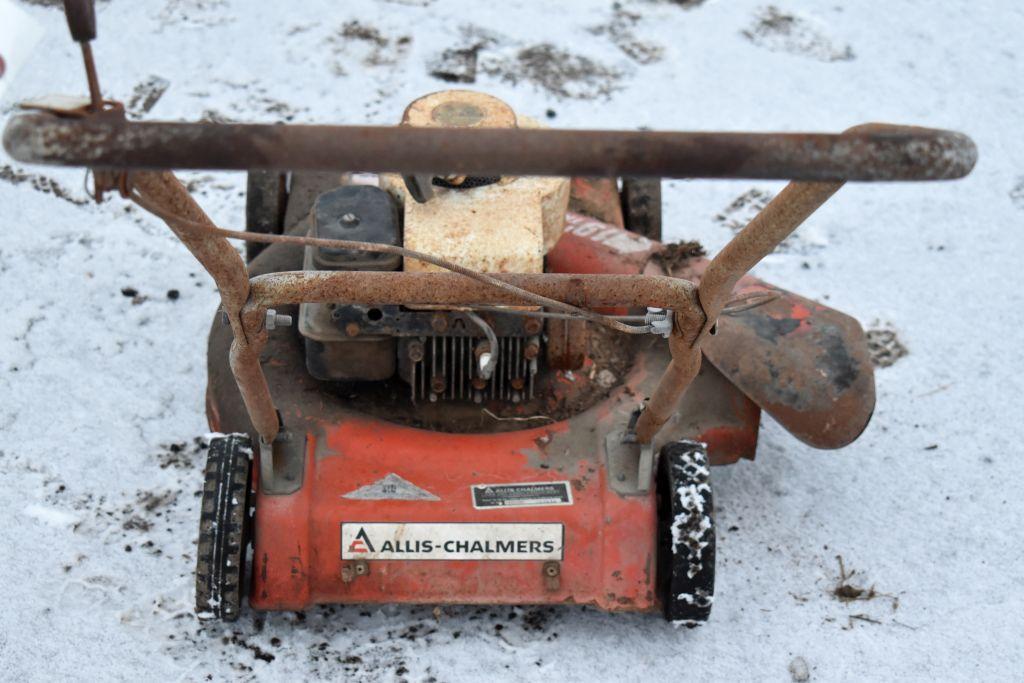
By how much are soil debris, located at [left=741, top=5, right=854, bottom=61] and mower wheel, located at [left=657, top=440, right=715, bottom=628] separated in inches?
84.4

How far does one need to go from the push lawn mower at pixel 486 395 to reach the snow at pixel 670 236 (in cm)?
15

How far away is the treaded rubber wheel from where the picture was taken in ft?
7.48

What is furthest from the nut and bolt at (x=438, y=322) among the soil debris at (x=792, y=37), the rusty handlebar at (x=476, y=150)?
the soil debris at (x=792, y=37)

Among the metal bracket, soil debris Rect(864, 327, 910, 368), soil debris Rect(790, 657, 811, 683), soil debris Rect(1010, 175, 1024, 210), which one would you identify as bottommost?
soil debris Rect(790, 657, 811, 683)

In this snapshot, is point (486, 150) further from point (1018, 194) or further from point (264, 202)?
point (1018, 194)

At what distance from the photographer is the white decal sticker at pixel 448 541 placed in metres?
2.33

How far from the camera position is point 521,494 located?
93.3 inches

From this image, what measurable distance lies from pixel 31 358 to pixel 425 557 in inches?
47.3

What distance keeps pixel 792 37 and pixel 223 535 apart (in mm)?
2742

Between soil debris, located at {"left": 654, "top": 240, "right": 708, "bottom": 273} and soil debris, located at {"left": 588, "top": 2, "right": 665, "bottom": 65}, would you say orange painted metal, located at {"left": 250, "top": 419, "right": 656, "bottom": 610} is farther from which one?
soil debris, located at {"left": 588, "top": 2, "right": 665, "bottom": 65}

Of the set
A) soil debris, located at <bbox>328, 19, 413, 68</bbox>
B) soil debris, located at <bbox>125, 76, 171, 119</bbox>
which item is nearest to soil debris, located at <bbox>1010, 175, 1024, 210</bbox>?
soil debris, located at <bbox>328, 19, 413, 68</bbox>

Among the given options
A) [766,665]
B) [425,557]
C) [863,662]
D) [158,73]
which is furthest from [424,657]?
[158,73]

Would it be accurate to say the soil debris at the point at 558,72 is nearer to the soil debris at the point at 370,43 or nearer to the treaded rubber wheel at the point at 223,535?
the soil debris at the point at 370,43

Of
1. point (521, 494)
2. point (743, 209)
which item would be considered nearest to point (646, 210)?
point (743, 209)
